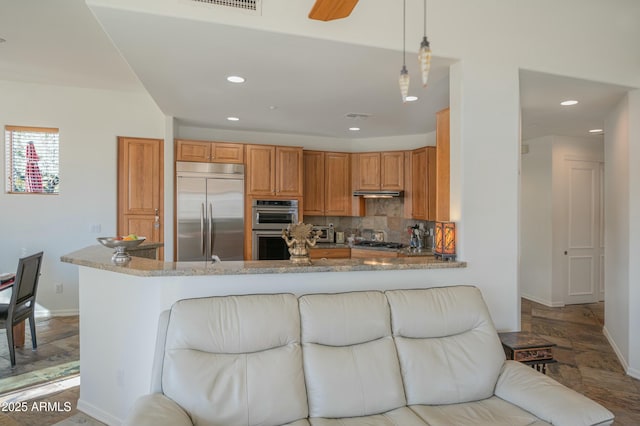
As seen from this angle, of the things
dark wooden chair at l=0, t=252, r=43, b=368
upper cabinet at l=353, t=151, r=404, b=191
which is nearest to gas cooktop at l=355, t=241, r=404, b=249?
upper cabinet at l=353, t=151, r=404, b=191

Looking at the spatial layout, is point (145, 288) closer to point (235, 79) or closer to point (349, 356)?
point (349, 356)

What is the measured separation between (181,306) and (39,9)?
288 cm

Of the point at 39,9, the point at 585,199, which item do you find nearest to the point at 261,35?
the point at 39,9

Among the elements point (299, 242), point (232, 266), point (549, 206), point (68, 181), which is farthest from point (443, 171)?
point (68, 181)

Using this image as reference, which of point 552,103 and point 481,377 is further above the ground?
point 552,103

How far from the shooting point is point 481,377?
212cm

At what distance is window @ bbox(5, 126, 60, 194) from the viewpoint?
15.6 ft

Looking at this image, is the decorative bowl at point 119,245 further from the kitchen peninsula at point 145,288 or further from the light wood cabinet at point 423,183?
the light wood cabinet at point 423,183

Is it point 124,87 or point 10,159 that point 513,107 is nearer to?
point 124,87

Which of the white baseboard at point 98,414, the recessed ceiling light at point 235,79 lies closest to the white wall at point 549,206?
the recessed ceiling light at point 235,79

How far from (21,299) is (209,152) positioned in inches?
104

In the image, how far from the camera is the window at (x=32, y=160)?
4762mm

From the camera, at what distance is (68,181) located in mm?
4902

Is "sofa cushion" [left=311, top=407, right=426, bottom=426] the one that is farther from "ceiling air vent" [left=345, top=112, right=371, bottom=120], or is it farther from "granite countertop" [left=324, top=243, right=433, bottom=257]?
"ceiling air vent" [left=345, top=112, right=371, bottom=120]
